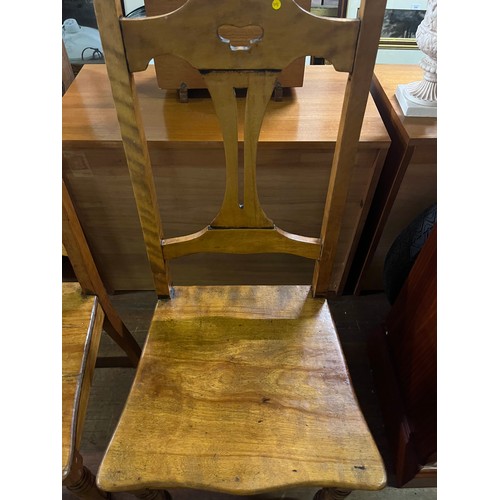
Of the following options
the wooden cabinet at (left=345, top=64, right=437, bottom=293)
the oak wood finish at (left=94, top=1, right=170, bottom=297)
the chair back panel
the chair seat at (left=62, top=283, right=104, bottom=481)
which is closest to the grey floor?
the wooden cabinet at (left=345, top=64, right=437, bottom=293)

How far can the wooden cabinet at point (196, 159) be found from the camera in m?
0.96

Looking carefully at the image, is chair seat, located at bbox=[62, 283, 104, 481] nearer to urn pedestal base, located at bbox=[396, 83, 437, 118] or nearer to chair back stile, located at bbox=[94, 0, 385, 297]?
chair back stile, located at bbox=[94, 0, 385, 297]

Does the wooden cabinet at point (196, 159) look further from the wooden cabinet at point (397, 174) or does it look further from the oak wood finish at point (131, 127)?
the oak wood finish at point (131, 127)

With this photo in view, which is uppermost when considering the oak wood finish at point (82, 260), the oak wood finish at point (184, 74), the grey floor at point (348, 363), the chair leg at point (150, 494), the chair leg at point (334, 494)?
the oak wood finish at point (184, 74)

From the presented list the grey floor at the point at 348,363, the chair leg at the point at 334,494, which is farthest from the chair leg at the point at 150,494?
the chair leg at the point at 334,494

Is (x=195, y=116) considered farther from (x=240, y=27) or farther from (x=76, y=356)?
(x=76, y=356)

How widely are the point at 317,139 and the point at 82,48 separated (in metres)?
1.17

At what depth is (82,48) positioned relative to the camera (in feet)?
5.26

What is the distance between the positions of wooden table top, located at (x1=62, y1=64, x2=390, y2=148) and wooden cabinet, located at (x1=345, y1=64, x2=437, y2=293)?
61 millimetres

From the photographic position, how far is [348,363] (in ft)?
4.23

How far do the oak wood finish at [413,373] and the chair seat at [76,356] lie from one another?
70 cm

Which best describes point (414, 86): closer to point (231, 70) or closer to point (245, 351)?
point (231, 70)

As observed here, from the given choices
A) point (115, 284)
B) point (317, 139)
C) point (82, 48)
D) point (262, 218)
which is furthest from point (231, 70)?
point (82, 48)

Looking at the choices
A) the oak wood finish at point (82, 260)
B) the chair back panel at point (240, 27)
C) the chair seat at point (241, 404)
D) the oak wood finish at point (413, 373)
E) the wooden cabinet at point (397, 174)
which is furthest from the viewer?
the wooden cabinet at point (397, 174)
